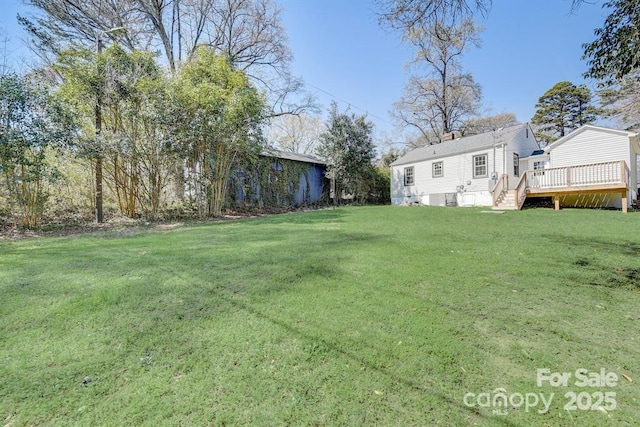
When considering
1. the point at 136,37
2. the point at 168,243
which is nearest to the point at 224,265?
the point at 168,243

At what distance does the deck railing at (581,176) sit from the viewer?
10.0 metres

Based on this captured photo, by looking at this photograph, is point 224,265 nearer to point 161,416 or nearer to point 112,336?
point 112,336

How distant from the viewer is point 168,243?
552cm

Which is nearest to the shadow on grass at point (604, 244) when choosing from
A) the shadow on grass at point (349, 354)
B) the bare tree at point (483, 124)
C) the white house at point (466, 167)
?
the shadow on grass at point (349, 354)

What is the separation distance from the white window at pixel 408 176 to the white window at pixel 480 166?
136 inches

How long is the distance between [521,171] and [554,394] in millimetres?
14991

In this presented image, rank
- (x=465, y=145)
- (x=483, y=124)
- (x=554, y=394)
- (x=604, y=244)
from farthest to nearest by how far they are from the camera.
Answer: (x=483, y=124), (x=465, y=145), (x=604, y=244), (x=554, y=394)

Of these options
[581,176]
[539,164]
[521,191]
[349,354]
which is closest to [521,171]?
[539,164]

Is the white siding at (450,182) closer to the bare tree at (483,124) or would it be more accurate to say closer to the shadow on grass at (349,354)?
the bare tree at (483,124)

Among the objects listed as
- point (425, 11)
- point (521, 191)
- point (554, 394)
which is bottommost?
point (554, 394)

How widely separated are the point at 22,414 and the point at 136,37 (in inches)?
700

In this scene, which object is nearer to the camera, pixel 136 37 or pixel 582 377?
pixel 582 377

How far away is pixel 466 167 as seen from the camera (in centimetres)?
1436

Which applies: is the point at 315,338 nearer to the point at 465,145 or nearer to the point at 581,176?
the point at 581,176
